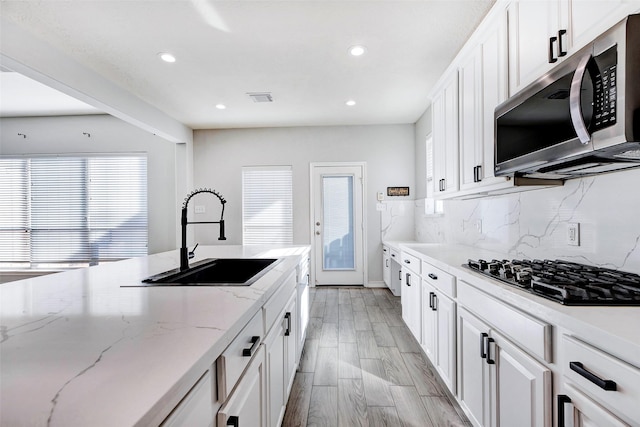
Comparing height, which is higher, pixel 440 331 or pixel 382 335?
pixel 440 331

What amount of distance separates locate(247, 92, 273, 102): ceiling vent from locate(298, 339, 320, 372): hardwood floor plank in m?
2.87

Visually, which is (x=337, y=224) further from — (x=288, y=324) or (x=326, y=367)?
(x=288, y=324)

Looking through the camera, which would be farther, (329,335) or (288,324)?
(329,335)

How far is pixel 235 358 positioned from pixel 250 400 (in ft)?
0.85

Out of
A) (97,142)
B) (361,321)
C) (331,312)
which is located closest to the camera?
(361,321)

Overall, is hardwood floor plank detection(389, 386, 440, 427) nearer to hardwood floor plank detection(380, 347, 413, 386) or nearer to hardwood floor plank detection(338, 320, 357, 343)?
hardwood floor plank detection(380, 347, 413, 386)

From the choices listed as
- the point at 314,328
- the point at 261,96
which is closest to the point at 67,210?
the point at 261,96

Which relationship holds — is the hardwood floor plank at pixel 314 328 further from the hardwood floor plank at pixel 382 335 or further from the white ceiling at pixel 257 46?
the white ceiling at pixel 257 46

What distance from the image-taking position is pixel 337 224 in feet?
16.3

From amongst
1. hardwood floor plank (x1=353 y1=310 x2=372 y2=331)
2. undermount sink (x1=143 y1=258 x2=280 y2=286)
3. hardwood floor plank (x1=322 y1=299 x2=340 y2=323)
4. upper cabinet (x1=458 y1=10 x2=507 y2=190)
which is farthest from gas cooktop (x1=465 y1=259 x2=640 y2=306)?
hardwood floor plank (x1=322 y1=299 x2=340 y2=323)

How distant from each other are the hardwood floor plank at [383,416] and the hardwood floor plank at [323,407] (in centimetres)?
21

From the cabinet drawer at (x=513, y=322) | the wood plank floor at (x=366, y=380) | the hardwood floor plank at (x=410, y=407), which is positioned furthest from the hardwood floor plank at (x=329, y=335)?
the cabinet drawer at (x=513, y=322)

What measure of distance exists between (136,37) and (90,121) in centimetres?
320

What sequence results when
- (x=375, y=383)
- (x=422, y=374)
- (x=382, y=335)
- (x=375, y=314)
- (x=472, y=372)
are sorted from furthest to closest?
(x=375, y=314) < (x=382, y=335) < (x=422, y=374) < (x=375, y=383) < (x=472, y=372)
